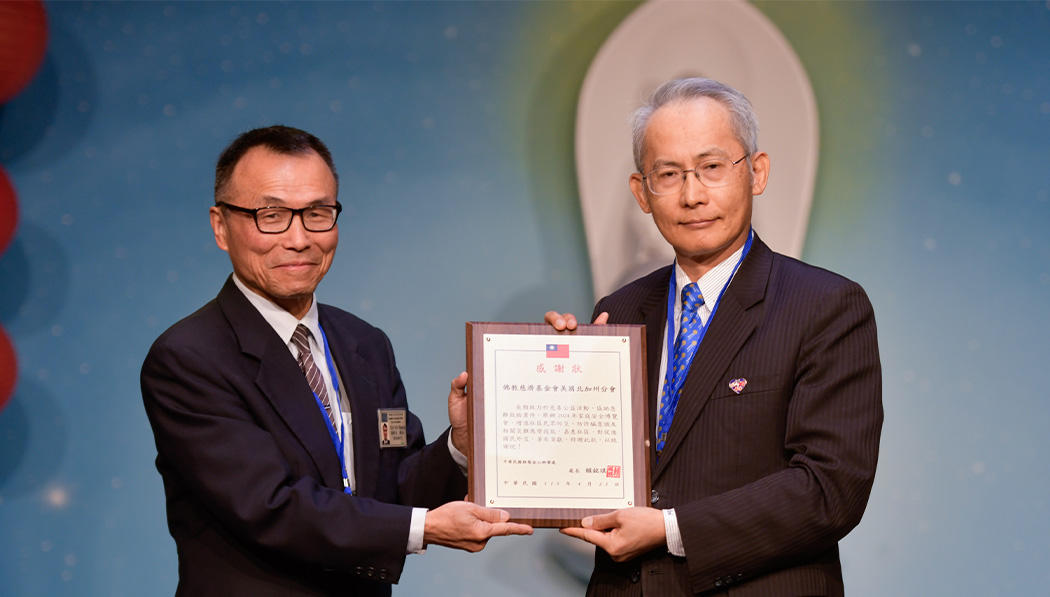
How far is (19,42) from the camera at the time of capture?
133 inches

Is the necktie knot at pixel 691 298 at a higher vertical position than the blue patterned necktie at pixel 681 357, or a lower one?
A: higher

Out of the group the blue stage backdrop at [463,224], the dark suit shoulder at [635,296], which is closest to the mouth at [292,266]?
the dark suit shoulder at [635,296]

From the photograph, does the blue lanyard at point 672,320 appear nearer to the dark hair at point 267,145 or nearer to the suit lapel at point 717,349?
the suit lapel at point 717,349

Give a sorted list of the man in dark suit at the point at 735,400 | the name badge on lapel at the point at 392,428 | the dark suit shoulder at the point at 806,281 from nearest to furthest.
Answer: the man in dark suit at the point at 735,400
the dark suit shoulder at the point at 806,281
the name badge on lapel at the point at 392,428

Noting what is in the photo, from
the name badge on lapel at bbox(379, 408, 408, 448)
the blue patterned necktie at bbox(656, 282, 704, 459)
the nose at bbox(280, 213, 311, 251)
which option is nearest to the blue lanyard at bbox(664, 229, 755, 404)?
the blue patterned necktie at bbox(656, 282, 704, 459)

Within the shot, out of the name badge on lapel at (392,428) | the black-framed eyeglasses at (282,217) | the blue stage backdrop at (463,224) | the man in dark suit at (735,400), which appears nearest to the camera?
the man in dark suit at (735,400)

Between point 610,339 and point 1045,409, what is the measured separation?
7.96ft

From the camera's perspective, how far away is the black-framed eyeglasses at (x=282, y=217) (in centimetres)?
234

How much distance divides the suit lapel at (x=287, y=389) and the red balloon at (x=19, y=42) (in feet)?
5.70

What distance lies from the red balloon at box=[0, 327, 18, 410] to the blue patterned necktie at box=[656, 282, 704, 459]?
251 centimetres

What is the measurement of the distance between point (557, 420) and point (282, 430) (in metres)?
0.68

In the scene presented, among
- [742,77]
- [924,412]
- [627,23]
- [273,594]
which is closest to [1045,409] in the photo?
[924,412]

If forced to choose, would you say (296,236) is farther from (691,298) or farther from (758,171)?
(758,171)

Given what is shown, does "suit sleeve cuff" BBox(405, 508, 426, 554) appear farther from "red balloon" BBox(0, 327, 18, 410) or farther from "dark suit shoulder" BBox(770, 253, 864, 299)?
"red balloon" BBox(0, 327, 18, 410)
